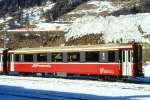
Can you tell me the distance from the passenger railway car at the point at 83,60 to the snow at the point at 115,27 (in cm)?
1701

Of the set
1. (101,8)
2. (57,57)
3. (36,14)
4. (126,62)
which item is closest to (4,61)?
(57,57)

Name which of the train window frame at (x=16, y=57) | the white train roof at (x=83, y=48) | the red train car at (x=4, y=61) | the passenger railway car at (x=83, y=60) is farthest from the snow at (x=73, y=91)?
the red train car at (x=4, y=61)

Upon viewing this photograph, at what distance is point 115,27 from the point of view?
215 feet

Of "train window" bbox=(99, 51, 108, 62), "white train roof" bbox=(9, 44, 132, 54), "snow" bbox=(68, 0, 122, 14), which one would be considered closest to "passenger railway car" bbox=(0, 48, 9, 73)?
"white train roof" bbox=(9, 44, 132, 54)

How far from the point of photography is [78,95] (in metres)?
28.2

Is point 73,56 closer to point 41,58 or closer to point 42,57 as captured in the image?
point 42,57

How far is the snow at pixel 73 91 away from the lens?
27.4 meters

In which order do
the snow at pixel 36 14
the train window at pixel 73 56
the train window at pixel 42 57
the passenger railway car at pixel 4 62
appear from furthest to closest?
the snow at pixel 36 14
the passenger railway car at pixel 4 62
the train window at pixel 42 57
the train window at pixel 73 56

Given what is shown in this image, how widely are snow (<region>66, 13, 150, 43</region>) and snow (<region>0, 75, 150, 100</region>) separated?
25351 mm

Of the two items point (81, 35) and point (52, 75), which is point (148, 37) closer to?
point (81, 35)

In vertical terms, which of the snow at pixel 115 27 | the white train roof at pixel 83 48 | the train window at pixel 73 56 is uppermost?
the snow at pixel 115 27

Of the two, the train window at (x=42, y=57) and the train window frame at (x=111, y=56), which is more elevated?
the train window frame at (x=111, y=56)

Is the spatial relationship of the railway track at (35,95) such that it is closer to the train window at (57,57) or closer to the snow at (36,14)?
the train window at (57,57)

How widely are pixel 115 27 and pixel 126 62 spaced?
29959mm
